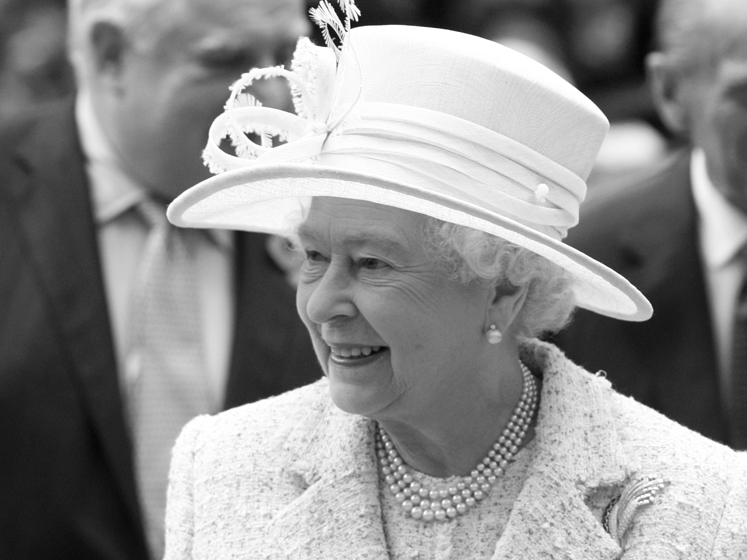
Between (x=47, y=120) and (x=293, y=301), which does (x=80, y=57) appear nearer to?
(x=47, y=120)

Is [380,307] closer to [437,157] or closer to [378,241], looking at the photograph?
[378,241]

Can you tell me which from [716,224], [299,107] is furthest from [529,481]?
[716,224]

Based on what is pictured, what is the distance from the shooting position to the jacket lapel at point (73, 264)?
14.0ft

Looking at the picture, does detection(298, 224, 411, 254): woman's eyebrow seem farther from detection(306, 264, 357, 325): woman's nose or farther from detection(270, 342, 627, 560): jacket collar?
detection(270, 342, 627, 560): jacket collar

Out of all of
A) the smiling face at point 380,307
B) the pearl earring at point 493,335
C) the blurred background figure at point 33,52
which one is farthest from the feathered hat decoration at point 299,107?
the blurred background figure at point 33,52

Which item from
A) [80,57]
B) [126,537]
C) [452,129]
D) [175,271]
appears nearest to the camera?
[452,129]

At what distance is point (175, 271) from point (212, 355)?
303mm

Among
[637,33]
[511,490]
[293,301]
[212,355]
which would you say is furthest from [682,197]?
[637,33]

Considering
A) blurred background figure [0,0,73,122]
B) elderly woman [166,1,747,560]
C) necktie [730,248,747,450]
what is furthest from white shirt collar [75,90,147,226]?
blurred background figure [0,0,73,122]

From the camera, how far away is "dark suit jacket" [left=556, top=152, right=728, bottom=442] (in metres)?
4.36

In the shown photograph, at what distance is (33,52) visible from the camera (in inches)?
317

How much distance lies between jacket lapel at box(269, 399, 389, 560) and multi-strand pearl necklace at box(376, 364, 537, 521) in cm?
5

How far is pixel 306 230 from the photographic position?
291cm

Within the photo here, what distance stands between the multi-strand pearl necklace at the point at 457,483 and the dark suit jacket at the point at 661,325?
1348mm
